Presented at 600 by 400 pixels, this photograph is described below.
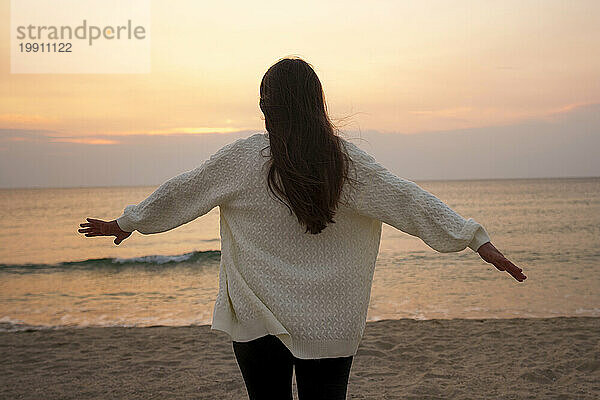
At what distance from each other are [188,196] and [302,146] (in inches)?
19.1

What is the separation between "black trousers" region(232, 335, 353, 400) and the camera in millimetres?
1872

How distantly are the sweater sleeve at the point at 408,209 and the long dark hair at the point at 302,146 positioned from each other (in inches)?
3.5

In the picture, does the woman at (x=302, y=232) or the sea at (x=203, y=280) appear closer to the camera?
the woman at (x=302, y=232)

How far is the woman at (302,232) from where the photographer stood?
179cm

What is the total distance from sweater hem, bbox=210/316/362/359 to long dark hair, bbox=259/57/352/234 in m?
0.34

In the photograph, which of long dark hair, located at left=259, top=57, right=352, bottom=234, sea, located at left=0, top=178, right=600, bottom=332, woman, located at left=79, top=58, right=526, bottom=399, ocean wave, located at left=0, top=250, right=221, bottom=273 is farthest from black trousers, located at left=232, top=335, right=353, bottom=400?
ocean wave, located at left=0, top=250, right=221, bottom=273

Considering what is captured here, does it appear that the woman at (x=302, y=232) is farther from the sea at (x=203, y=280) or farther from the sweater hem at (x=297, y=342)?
the sea at (x=203, y=280)

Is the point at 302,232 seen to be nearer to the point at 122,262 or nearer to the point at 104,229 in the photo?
the point at 104,229

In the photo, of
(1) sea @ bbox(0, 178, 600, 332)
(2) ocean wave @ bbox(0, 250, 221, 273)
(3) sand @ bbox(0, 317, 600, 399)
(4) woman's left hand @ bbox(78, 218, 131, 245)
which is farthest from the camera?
(2) ocean wave @ bbox(0, 250, 221, 273)

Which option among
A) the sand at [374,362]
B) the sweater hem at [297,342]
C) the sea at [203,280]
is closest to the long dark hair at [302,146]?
the sweater hem at [297,342]

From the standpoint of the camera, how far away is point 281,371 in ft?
6.25

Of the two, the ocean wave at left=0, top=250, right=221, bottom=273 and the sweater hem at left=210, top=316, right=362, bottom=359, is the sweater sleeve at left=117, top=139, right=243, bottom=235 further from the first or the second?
the ocean wave at left=0, top=250, right=221, bottom=273

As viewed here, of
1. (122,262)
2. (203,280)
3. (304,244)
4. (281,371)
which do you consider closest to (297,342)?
(281,371)

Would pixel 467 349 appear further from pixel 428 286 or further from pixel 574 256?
pixel 574 256
